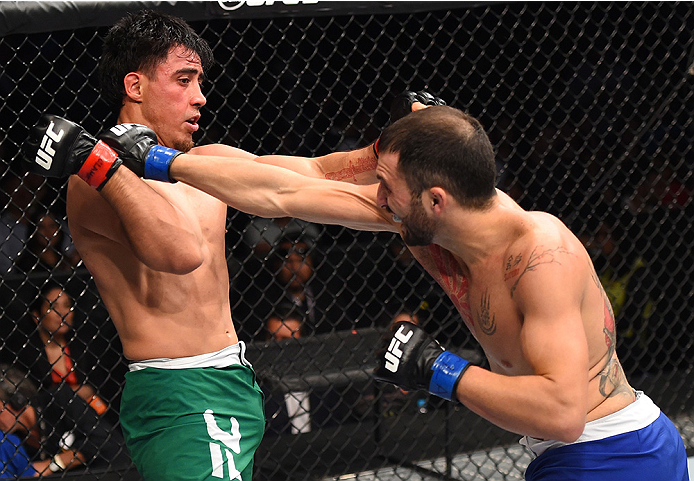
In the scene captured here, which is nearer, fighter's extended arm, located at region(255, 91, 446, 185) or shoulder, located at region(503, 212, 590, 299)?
shoulder, located at region(503, 212, 590, 299)

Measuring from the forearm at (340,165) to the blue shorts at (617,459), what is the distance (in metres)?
0.70

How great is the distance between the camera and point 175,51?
169 centimetres

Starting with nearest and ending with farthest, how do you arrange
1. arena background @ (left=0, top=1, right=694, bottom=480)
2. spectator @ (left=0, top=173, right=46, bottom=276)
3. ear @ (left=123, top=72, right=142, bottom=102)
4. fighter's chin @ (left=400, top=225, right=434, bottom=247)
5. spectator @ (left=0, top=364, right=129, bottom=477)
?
fighter's chin @ (left=400, top=225, right=434, bottom=247) < ear @ (left=123, top=72, right=142, bottom=102) < spectator @ (left=0, top=364, right=129, bottom=477) < arena background @ (left=0, top=1, right=694, bottom=480) < spectator @ (left=0, top=173, right=46, bottom=276)

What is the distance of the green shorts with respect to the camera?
1.50 meters

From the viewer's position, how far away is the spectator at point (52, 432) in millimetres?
2463

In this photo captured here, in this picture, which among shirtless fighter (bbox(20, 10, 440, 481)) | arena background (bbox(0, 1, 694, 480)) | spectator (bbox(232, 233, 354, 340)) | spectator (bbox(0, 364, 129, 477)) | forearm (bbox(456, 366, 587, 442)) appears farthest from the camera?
spectator (bbox(232, 233, 354, 340))

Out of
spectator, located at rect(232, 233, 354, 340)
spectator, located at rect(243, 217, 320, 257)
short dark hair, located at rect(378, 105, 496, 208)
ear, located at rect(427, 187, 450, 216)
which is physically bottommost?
spectator, located at rect(232, 233, 354, 340)

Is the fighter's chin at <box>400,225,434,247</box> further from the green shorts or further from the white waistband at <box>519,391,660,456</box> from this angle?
the green shorts

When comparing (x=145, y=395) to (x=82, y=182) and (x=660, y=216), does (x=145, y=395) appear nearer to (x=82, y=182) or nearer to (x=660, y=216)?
(x=82, y=182)

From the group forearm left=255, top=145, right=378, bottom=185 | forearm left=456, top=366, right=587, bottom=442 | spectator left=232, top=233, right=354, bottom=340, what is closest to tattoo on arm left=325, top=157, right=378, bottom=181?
forearm left=255, top=145, right=378, bottom=185

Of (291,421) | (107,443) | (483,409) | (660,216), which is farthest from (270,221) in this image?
(483,409)

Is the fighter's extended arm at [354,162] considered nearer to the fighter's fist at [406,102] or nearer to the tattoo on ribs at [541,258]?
the fighter's fist at [406,102]

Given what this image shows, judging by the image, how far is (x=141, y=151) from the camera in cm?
141

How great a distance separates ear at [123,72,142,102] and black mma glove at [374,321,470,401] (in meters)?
0.76
